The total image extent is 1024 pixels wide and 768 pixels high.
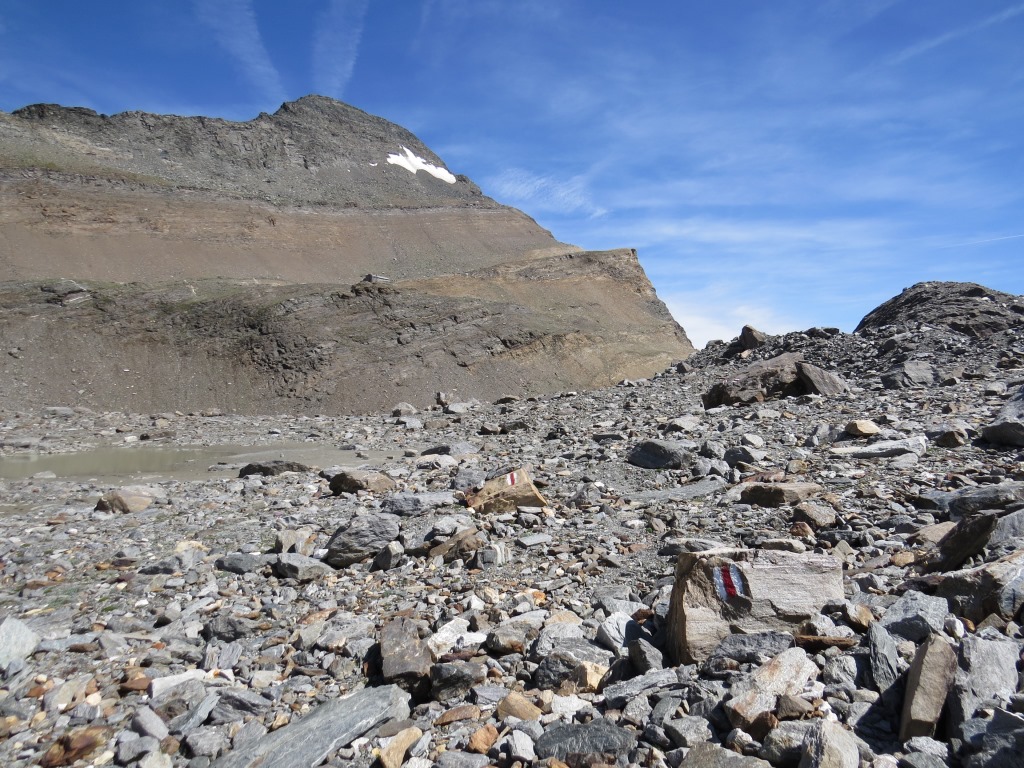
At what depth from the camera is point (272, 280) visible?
4344 centimetres

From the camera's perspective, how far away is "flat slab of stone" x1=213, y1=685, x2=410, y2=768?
3.21 m

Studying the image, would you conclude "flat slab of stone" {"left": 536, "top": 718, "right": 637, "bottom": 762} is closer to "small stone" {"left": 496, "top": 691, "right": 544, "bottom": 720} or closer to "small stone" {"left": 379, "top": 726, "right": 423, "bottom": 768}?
"small stone" {"left": 496, "top": 691, "right": 544, "bottom": 720}

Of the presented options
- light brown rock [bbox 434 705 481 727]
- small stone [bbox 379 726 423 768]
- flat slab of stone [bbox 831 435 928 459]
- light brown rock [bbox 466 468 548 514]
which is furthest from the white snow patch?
small stone [bbox 379 726 423 768]

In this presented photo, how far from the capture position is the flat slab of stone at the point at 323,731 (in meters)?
3.21

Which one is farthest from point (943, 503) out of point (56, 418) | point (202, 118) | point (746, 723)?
point (202, 118)

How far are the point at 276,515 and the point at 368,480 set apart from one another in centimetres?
169

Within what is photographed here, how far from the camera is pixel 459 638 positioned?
165 inches

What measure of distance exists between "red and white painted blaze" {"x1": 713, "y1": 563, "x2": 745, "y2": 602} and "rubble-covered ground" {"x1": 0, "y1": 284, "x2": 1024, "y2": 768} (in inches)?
Answer: 0.5

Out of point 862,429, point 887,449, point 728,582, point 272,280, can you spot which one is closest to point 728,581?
point 728,582

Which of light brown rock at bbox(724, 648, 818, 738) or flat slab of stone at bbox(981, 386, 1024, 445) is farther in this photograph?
flat slab of stone at bbox(981, 386, 1024, 445)

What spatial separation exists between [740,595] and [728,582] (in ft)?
0.31

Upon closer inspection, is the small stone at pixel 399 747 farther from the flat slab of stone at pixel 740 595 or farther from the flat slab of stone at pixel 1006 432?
the flat slab of stone at pixel 1006 432

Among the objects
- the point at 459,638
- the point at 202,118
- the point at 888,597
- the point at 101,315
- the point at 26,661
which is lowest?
the point at 26,661

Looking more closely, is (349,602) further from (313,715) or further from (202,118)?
(202,118)
